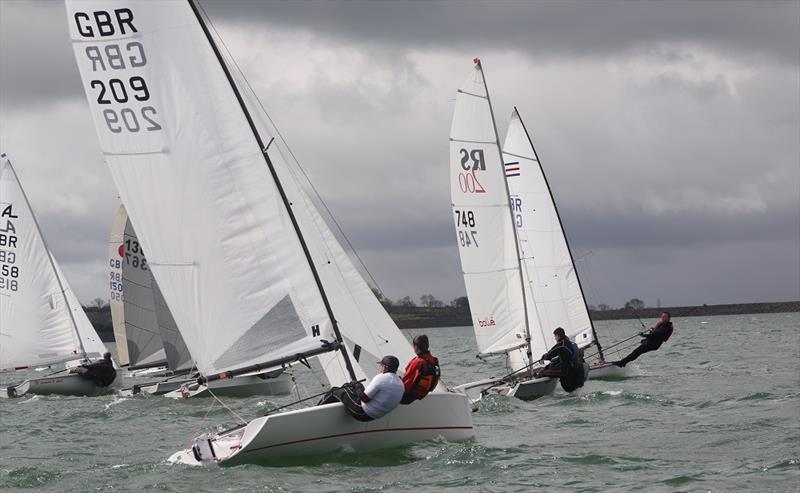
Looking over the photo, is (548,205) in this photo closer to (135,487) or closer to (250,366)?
(250,366)

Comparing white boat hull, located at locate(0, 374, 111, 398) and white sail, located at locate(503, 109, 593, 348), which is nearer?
white sail, located at locate(503, 109, 593, 348)

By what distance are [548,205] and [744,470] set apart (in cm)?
1568

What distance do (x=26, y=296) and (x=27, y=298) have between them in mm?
58

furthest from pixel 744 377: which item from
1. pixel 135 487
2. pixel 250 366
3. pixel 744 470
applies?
pixel 135 487

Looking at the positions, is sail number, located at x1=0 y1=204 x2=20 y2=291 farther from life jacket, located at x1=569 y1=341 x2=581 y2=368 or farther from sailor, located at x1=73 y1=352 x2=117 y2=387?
life jacket, located at x1=569 y1=341 x2=581 y2=368

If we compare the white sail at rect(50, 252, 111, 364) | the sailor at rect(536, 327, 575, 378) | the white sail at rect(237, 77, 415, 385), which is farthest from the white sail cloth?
the white sail at rect(50, 252, 111, 364)

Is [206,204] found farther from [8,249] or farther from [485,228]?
A: [8,249]

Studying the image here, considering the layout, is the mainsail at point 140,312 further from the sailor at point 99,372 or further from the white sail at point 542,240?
A: the white sail at point 542,240

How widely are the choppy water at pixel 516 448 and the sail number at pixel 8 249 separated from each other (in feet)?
20.5

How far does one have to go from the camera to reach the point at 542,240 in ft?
85.5

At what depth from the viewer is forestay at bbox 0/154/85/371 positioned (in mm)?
28250

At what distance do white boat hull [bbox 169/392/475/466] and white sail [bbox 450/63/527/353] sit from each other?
35.0ft

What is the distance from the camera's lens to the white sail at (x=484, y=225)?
22906mm

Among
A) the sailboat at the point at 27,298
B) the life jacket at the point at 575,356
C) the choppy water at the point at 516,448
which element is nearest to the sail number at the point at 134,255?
the sailboat at the point at 27,298
